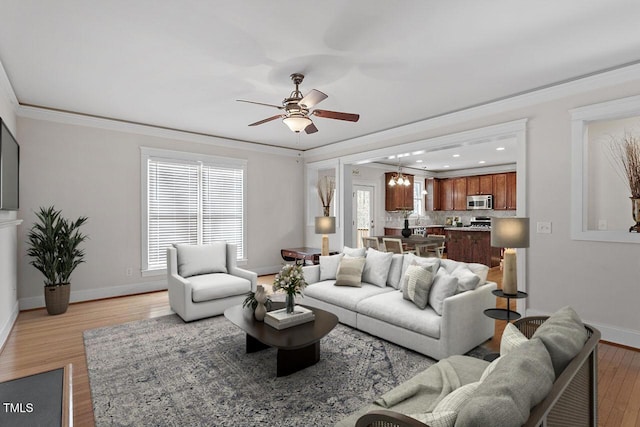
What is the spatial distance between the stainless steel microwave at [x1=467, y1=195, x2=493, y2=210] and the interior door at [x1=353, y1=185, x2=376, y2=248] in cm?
321

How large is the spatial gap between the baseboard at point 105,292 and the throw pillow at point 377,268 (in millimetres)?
3662

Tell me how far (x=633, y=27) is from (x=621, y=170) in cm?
209

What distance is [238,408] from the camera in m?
2.30

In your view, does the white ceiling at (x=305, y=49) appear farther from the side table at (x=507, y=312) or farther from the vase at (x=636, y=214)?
the side table at (x=507, y=312)

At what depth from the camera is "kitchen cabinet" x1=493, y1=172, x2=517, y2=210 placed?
9.13 meters

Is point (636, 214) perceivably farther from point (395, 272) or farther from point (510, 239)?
point (395, 272)

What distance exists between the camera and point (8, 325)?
370 cm

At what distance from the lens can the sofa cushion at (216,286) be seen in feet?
13.3

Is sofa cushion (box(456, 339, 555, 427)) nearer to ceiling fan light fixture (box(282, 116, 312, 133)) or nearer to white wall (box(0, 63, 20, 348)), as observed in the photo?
ceiling fan light fixture (box(282, 116, 312, 133))

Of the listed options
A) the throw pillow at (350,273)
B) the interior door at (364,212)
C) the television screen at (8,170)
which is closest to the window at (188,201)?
the television screen at (8,170)

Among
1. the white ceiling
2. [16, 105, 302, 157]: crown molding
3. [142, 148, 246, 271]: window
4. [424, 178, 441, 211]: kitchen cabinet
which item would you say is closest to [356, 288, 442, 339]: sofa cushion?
the white ceiling

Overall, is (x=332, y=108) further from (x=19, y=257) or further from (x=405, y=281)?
(x=19, y=257)

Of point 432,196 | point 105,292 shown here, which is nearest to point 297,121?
point 105,292

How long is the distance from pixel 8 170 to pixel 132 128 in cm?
221
